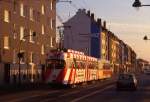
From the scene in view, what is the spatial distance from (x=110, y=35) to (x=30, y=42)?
8112 centimetres

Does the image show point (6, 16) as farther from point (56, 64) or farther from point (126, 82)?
point (126, 82)

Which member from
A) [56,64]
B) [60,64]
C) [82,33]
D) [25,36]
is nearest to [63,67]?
[60,64]

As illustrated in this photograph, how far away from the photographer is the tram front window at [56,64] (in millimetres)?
48969

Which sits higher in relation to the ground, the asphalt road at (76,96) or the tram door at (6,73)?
the tram door at (6,73)

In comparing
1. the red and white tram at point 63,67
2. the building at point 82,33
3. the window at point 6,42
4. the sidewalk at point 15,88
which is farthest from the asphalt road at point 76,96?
the building at point 82,33

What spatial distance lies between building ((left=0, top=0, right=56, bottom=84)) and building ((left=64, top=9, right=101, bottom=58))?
36198 millimetres

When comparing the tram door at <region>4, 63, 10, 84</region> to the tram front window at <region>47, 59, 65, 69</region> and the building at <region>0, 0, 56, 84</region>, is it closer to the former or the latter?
the building at <region>0, 0, 56, 84</region>

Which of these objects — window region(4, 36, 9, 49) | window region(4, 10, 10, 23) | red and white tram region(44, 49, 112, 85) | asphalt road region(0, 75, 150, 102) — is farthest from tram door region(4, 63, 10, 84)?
asphalt road region(0, 75, 150, 102)

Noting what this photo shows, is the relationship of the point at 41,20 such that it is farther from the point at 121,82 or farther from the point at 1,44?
the point at 121,82

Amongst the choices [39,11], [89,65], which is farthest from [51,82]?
[39,11]

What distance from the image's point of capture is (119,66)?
16962 cm

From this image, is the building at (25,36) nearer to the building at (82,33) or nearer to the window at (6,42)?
the window at (6,42)

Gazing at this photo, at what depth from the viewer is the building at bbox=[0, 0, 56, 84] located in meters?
63.5

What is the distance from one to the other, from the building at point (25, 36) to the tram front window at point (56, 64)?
42.5ft
